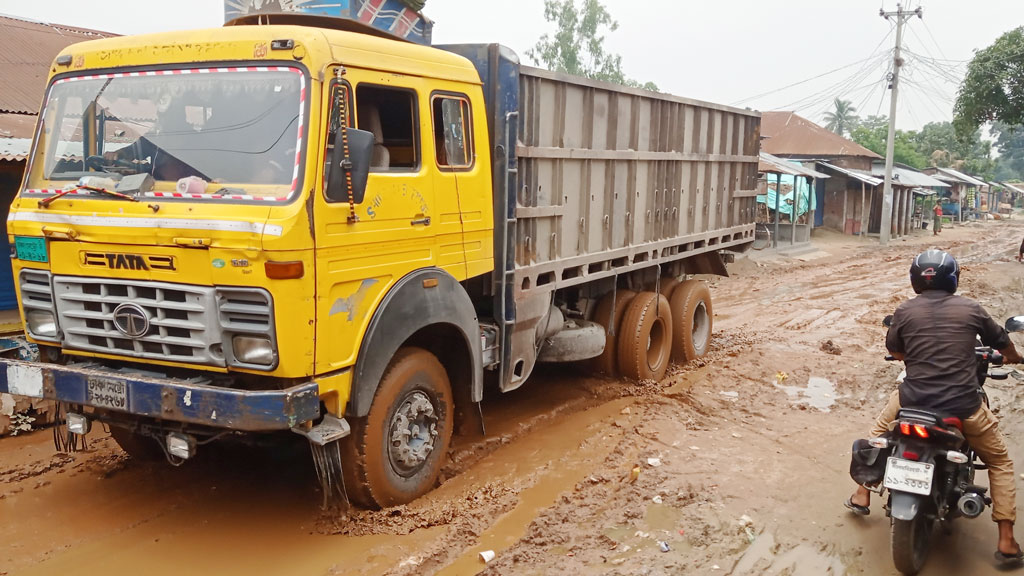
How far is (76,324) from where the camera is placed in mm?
4203

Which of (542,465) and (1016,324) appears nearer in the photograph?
(1016,324)

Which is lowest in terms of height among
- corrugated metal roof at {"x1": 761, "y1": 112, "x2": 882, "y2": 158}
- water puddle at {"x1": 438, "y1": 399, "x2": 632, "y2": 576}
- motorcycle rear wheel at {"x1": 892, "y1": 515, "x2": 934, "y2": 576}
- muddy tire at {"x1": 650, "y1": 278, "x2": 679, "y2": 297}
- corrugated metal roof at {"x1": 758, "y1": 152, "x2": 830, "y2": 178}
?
water puddle at {"x1": 438, "y1": 399, "x2": 632, "y2": 576}

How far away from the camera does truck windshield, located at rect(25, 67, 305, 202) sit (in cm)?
390

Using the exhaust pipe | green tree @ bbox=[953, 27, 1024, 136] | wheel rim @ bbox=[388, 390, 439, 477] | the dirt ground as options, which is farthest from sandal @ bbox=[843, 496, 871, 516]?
green tree @ bbox=[953, 27, 1024, 136]

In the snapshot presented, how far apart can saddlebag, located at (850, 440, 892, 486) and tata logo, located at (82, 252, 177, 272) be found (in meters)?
3.59

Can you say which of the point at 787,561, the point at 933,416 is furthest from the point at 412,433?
the point at 933,416

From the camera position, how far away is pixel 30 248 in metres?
4.25

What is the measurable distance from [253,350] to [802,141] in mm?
37294

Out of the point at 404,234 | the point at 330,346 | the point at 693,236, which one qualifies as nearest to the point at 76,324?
the point at 330,346

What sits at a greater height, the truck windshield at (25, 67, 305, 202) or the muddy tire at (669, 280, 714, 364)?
the truck windshield at (25, 67, 305, 202)

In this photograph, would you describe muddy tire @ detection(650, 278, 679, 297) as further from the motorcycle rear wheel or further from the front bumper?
the front bumper

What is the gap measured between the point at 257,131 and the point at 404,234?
97 centimetres

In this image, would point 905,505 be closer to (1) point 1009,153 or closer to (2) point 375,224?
(2) point 375,224

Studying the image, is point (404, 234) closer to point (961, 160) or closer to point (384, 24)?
point (384, 24)
